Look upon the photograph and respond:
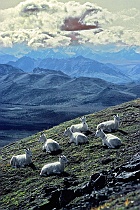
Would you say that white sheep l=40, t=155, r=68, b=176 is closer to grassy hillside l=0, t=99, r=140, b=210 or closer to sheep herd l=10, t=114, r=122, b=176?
sheep herd l=10, t=114, r=122, b=176

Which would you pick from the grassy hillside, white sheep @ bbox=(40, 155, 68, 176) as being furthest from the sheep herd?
the grassy hillside

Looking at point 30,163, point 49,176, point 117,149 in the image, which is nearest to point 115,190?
point 49,176

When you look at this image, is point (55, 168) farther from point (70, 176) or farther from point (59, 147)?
point (59, 147)

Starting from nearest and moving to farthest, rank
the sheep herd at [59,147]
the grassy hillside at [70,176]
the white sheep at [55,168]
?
1. the grassy hillside at [70,176]
2. the white sheep at [55,168]
3. the sheep herd at [59,147]

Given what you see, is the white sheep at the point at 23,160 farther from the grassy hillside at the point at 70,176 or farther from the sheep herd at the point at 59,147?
the grassy hillside at the point at 70,176

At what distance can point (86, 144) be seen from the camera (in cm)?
3519

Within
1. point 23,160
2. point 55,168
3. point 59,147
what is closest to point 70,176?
point 55,168

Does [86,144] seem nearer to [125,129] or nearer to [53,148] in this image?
[53,148]

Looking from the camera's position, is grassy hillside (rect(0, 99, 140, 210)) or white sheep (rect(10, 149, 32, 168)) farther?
white sheep (rect(10, 149, 32, 168))

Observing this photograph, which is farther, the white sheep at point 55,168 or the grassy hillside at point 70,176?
the white sheep at point 55,168

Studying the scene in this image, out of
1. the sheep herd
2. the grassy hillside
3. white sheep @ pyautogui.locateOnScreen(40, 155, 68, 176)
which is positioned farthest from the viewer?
the sheep herd

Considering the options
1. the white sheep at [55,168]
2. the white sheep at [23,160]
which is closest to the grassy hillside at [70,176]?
the white sheep at [55,168]

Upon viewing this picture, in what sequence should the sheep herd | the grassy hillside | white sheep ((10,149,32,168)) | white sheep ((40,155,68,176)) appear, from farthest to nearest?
white sheep ((10,149,32,168)) → the sheep herd → white sheep ((40,155,68,176)) → the grassy hillside

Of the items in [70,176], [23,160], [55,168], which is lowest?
[70,176]
